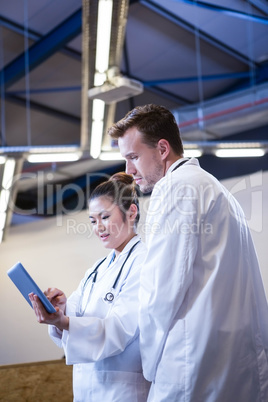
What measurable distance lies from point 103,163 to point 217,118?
156cm

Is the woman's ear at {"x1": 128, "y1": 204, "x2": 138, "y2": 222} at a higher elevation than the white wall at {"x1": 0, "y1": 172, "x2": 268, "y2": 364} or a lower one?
higher

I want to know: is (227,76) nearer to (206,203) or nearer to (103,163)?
(103,163)

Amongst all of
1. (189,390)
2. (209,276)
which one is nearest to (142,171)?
(209,276)

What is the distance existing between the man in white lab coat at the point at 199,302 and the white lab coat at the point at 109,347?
0.22 metres

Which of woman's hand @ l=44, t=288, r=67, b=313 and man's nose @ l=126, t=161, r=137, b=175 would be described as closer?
man's nose @ l=126, t=161, r=137, b=175

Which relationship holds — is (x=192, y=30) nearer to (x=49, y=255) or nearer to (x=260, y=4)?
(x=260, y=4)

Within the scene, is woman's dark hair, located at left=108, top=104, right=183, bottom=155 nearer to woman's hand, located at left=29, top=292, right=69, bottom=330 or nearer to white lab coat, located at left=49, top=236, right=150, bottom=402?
white lab coat, located at left=49, top=236, right=150, bottom=402

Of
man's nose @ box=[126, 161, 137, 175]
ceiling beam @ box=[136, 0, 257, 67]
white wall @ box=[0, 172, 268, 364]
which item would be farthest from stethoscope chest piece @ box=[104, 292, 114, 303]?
ceiling beam @ box=[136, 0, 257, 67]

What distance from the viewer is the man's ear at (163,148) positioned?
2004 mm

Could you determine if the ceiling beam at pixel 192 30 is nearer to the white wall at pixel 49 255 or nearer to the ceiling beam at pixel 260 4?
the ceiling beam at pixel 260 4

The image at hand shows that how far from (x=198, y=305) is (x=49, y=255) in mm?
3183

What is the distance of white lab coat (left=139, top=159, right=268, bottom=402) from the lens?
5.54 ft

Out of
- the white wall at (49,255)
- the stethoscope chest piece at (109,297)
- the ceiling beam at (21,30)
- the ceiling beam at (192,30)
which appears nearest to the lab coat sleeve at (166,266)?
the stethoscope chest piece at (109,297)

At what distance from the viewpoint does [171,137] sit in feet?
6.70
